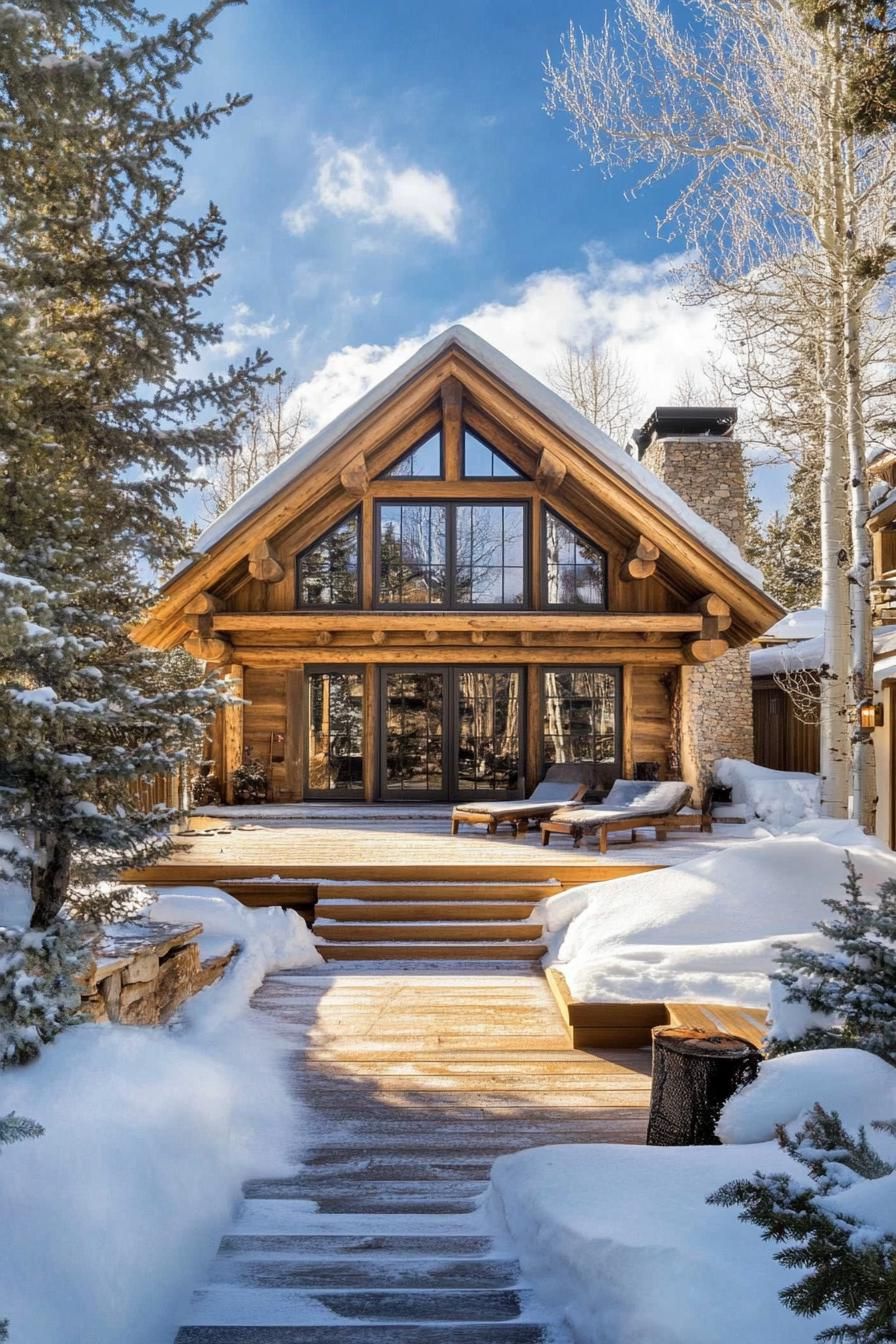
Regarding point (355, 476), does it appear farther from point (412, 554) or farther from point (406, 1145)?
point (406, 1145)

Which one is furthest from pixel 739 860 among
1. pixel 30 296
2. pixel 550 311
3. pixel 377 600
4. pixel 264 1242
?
pixel 550 311

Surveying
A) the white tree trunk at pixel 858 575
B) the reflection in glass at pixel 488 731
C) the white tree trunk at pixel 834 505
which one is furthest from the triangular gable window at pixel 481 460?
the white tree trunk at pixel 858 575

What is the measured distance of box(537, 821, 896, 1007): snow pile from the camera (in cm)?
507

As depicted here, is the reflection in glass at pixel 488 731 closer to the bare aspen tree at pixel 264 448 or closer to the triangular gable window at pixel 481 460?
the triangular gable window at pixel 481 460

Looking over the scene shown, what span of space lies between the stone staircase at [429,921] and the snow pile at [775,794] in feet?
17.7

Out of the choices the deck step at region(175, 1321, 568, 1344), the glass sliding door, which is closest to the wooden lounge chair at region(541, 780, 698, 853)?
the glass sliding door

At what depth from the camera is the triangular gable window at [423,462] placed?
1165 centimetres

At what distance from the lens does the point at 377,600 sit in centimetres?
1156

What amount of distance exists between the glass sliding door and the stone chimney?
15.1 ft

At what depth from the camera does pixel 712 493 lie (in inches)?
620

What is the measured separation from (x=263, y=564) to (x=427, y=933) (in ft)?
17.7

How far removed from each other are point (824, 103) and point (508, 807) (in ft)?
24.6

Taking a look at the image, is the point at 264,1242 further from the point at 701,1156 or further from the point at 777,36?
the point at 777,36

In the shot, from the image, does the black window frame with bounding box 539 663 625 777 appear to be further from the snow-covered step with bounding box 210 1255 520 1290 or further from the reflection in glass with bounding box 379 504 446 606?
the snow-covered step with bounding box 210 1255 520 1290
